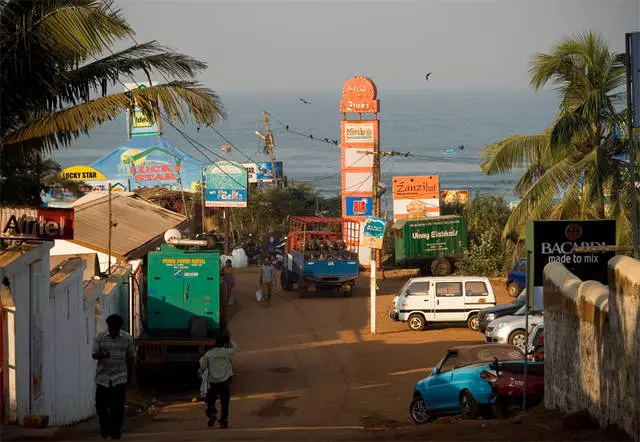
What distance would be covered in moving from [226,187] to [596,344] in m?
→ 36.6

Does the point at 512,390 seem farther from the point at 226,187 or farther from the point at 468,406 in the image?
the point at 226,187

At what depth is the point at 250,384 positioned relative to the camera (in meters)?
23.2

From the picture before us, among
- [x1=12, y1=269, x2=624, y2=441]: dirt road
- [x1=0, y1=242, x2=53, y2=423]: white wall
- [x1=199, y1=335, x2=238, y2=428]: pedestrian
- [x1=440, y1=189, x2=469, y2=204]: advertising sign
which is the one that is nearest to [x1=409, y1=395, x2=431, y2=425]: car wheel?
[x1=12, y1=269, x2=624, y2=441]: dirt road

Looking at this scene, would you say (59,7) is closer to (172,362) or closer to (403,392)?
(172,362)

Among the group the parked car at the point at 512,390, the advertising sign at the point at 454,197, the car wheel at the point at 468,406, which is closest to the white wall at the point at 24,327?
the car wheel at the point at 468,406

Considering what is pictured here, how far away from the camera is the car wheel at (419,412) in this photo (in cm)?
1686

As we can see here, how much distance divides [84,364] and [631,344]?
10795mm

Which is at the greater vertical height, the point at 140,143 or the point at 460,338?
the point at 140,143

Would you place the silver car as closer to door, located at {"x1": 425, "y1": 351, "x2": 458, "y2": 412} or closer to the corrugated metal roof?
door, located at {"x1": 425, "y1": 351, "x2": 458, "y2": 412}

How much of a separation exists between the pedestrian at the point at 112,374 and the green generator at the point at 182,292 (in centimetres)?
926

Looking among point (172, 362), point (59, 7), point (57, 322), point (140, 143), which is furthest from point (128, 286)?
point (140, 143)

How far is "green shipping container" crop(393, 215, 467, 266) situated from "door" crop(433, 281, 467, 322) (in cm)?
1636

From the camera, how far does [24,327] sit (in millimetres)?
14359

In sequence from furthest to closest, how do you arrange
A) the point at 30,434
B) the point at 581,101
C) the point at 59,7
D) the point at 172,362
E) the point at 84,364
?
the point at 581,101 → the point at 172,362 → the point at 84,364 → the point at 59,7 → the point at 30,434
